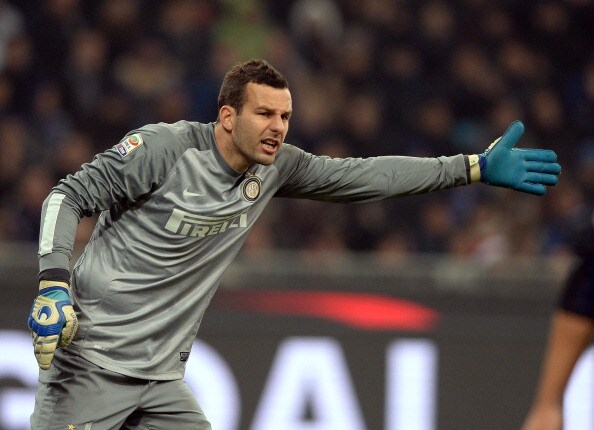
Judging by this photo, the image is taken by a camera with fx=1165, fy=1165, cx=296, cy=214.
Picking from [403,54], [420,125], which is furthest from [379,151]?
[403,54]

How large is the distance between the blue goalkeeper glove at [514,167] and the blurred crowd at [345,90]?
3.15 meters

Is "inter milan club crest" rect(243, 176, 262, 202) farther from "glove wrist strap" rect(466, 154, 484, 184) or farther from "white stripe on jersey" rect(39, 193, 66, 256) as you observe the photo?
"glove wrist strap" rect(466, 154, 484, 184)

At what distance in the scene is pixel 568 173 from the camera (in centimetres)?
936

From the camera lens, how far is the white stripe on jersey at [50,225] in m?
4.24

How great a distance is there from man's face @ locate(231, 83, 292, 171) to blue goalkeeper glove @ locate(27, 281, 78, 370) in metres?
0.89

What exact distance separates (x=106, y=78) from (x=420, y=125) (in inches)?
101

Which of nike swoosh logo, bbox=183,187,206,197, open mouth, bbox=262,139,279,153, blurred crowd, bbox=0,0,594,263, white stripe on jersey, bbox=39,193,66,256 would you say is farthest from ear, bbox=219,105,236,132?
blurred crowd, bbox=0,0,594,263

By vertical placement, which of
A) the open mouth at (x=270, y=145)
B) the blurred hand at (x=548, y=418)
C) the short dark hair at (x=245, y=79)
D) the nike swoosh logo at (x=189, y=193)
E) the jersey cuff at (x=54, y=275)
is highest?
the short dark hair at (x=245, y=79)

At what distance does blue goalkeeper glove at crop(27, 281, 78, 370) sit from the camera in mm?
4074

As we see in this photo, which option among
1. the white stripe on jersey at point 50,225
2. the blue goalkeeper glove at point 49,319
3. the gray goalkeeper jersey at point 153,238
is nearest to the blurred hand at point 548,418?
the gray goalkeeper jersey at point 153,238

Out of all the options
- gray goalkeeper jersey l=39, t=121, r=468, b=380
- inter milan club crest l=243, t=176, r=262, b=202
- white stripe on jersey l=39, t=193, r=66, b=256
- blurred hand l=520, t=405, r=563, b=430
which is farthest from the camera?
blurred hand l=520, t=405, r=563, b=430

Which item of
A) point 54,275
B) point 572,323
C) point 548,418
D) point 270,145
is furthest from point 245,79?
point 548,418

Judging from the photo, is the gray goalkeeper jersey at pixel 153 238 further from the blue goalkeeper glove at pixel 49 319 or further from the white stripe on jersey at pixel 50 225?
the blue goalkeeper glove at pixel 49 319

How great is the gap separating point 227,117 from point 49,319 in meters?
1.07
